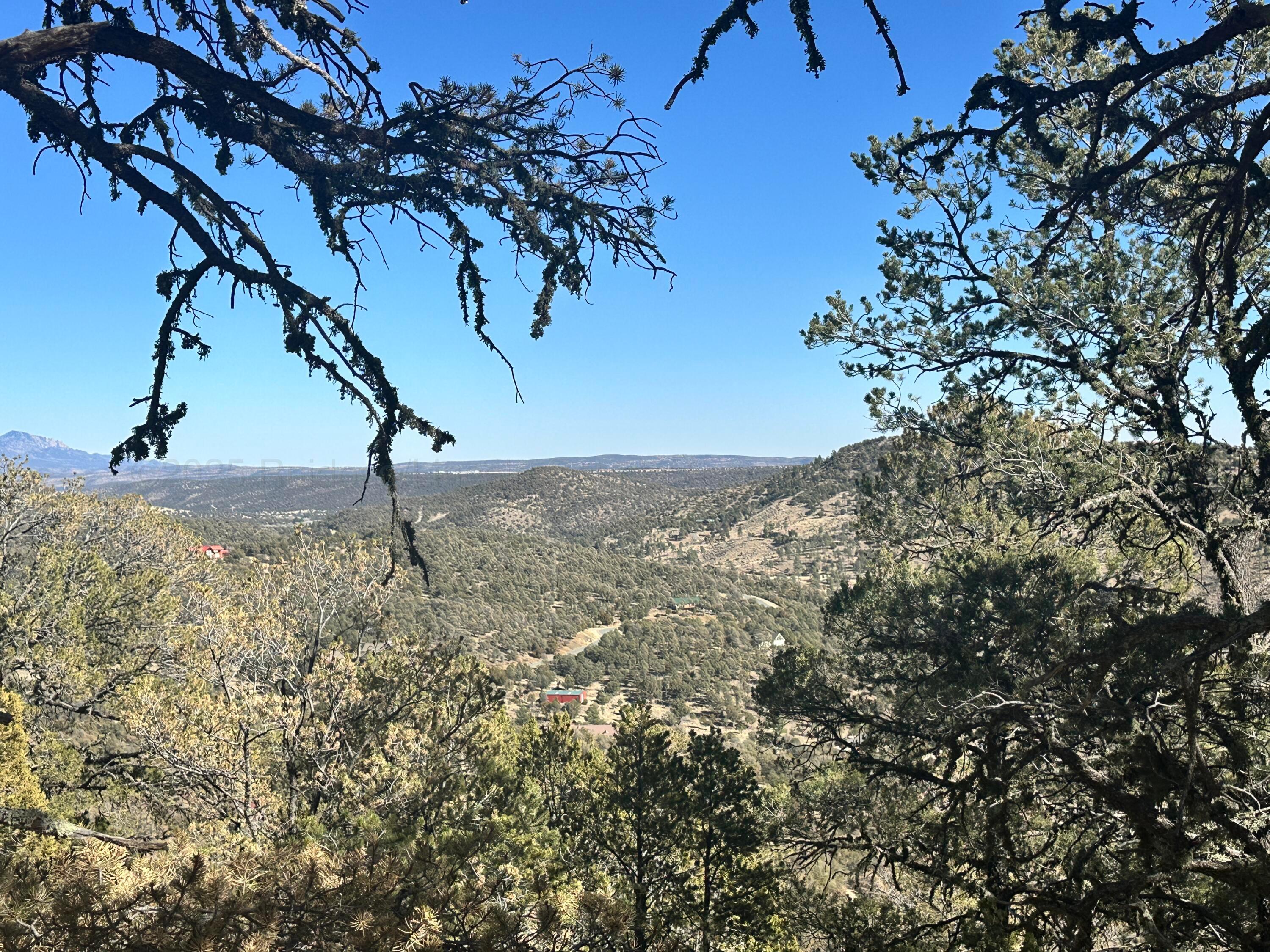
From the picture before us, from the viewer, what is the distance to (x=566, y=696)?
127 ft

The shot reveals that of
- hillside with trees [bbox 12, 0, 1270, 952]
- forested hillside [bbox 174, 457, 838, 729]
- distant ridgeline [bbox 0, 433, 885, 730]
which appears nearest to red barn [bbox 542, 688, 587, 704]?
distant ridgeline [bbox 0, 433, 885, 730]

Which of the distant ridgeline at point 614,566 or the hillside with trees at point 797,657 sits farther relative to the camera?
→ the distant ridgeline at point 614,566

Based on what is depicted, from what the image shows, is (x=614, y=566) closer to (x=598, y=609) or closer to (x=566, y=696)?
(x=598, y=609)

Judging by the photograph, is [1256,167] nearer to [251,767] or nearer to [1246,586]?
[1246,586]

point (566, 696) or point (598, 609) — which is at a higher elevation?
point (598, 609)

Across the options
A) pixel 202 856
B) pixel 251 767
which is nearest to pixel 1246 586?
pixel 202 856

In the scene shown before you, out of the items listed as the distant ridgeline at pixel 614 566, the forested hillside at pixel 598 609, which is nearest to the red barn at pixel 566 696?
the distant ridgeline at pixel 614 566

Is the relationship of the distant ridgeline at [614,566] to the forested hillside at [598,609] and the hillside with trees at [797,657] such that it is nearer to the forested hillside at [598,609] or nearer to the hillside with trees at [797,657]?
the forested hillside at [598,609]

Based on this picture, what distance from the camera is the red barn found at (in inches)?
1448

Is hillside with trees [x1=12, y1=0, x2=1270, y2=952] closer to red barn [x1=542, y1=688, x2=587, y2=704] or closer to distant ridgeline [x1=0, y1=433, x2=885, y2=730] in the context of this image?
distant ridgeline [x1=0, y1=433, x2=885, y2=730]

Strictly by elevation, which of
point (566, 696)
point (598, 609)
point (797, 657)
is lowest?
point (566, 696)

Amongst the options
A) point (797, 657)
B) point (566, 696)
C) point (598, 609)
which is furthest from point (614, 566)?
point (797, 657)

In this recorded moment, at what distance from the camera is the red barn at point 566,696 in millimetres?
36781

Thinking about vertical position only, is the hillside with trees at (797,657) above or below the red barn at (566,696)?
above
